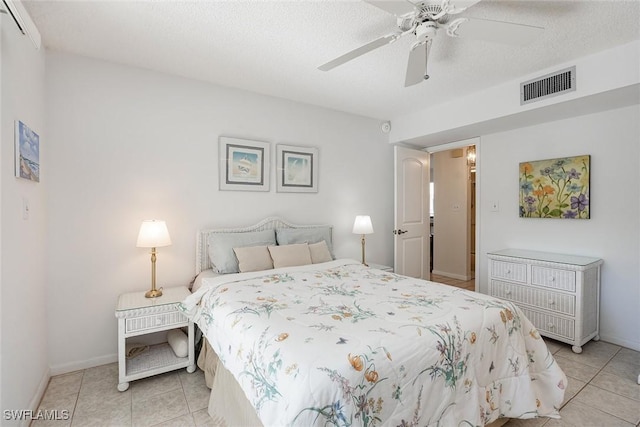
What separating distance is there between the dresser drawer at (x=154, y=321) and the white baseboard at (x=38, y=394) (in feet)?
1.91

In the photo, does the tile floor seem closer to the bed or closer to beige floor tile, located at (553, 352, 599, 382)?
beige floor tile, located at (553, 352, 599, 382)

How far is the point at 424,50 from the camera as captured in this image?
1941 millimetres

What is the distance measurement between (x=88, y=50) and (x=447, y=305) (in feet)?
10.2

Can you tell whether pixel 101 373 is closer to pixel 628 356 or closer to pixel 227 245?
pixel 227 245

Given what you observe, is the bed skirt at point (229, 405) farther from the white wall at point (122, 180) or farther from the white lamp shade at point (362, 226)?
the white lamp shade at point (362, 226)

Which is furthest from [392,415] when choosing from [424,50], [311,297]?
[424,50]

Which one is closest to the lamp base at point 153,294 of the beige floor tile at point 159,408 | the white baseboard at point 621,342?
the beige floor tile at point 159,408

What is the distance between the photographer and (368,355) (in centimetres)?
123

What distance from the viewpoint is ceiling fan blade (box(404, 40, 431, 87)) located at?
1899 mm

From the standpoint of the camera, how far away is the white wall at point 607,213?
2.72 meters

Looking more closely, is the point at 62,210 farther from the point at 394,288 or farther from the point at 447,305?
the point at 447,305

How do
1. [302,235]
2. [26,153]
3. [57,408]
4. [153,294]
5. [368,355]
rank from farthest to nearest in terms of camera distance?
[302,235], [153,294], [57,408], [26,153], [368,355]

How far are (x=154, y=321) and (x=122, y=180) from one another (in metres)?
1.20

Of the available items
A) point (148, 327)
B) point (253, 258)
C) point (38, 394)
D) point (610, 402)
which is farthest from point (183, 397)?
point (610, 402)
